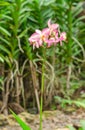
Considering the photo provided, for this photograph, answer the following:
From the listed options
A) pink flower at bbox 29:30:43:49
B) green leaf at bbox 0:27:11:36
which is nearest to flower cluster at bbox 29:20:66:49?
pink flower at bbox 29:30:43:49

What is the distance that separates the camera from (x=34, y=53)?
11.9ft

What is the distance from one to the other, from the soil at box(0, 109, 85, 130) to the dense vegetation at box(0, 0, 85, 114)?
0.19 m

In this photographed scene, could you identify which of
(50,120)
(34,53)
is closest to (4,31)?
(34,53)

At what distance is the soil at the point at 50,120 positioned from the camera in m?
3.20

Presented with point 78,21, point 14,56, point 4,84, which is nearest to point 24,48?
point 14,56

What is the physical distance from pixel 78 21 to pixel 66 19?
0.20 m

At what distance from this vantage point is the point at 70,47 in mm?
3725

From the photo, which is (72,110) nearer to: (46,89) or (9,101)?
(46,89)

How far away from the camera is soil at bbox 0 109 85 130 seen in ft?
10.5

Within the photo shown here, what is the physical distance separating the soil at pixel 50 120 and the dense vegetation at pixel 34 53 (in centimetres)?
19

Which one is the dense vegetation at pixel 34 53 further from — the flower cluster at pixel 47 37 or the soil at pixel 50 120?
the flower cluster at pixel 47 37

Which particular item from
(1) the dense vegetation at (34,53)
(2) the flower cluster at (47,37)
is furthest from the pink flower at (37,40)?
(1) the dense vegetation at (34,53)

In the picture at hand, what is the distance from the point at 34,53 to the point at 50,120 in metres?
0.66

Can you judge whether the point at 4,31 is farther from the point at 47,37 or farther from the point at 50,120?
the point at 47,37
